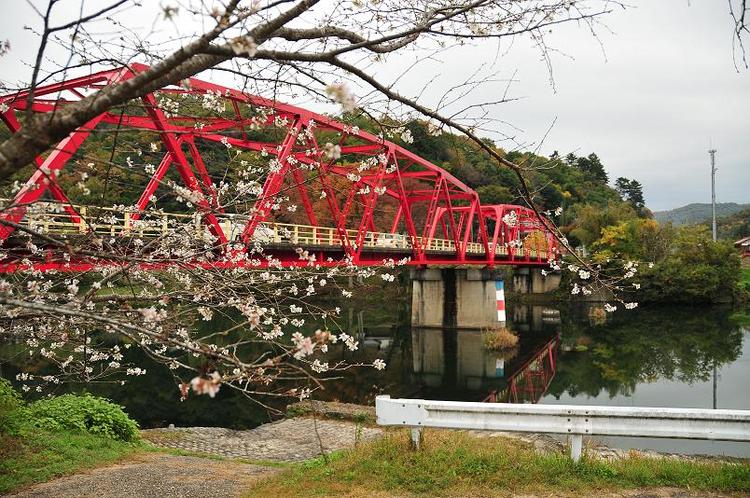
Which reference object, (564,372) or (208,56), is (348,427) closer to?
(208,56)

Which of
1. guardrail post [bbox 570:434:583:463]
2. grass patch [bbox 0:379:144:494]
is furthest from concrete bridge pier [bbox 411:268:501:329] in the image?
guardrail post [bbox 570:434:583:463]

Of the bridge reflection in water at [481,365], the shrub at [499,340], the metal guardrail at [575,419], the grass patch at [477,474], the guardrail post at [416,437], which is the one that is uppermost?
the metal guardrail at [575,419]

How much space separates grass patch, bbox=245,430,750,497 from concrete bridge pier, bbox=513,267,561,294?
5527cm

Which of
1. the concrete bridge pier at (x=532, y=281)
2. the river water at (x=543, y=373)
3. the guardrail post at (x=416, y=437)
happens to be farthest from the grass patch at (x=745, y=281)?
the guardrail post at (x=416, y=437)

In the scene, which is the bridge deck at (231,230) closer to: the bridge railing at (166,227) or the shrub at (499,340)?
the bridge railing at (166,227)

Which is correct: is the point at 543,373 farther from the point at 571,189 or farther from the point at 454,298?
the point at 571,189

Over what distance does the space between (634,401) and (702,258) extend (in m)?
33.7

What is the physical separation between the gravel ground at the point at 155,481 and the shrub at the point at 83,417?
175cm

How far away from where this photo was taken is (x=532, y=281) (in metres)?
59.6

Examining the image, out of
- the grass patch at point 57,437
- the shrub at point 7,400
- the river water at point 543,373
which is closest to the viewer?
the grass patch at point 57,437

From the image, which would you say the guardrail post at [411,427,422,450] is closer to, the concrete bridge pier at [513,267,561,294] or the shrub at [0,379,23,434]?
the shrub at [0,379,23,434]

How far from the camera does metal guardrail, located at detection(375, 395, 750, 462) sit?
16.7ft

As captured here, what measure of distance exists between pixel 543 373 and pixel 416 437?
2006cm

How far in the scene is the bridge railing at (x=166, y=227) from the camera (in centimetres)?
483
